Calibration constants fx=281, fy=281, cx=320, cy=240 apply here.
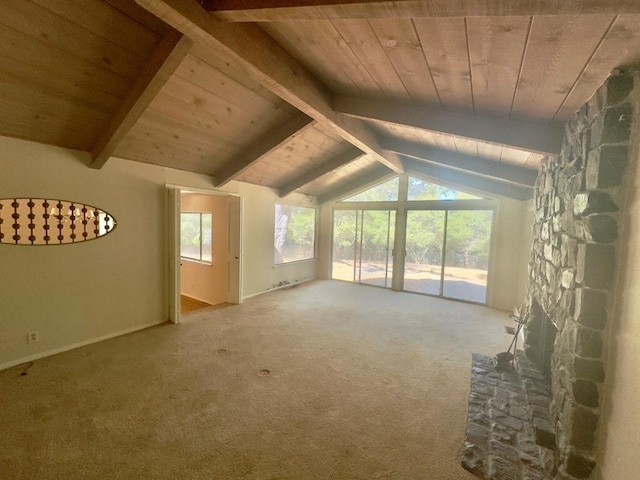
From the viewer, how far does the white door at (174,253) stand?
4066mm

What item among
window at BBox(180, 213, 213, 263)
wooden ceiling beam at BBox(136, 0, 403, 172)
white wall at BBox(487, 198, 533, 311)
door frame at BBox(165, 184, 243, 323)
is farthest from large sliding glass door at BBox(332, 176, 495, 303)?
door frame at BBox(165, 184, 243, 323)

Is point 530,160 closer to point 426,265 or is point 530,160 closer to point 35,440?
point 426,265

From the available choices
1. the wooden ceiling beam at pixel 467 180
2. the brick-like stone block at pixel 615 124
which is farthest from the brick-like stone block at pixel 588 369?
the wooden ceiling beam at pixel 467 180

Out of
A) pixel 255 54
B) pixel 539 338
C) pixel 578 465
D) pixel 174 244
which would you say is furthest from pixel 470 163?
pixel 174 244

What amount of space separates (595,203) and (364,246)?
582cm

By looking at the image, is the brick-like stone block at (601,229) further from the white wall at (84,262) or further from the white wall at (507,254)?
the white wall at (84,262)

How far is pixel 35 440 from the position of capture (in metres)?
1.93

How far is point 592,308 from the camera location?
1521mm

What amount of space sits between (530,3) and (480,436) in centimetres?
260

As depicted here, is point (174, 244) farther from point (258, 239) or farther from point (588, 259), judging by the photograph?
point (588, 259)

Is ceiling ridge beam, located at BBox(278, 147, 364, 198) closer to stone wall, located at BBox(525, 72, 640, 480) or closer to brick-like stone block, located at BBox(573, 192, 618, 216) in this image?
stone wall, located at BBox(525, 72, 640, 480)

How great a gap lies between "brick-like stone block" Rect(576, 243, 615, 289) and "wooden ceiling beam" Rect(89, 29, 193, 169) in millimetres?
2778

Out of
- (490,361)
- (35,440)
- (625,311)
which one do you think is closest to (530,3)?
(625,311)

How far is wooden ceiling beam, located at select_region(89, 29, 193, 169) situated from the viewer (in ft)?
6.75
